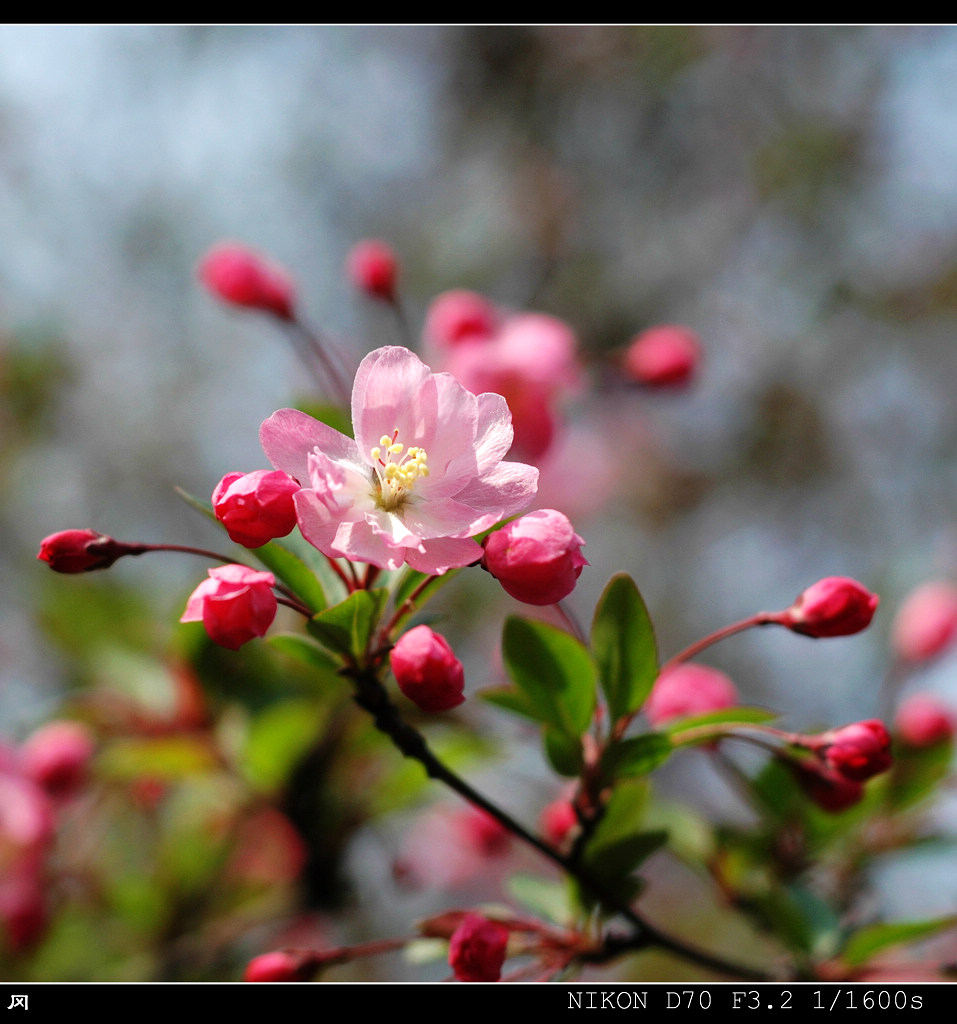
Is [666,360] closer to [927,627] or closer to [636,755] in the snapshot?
[927,627]

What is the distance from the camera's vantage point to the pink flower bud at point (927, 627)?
1.60m

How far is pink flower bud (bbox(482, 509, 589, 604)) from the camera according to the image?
750 mm

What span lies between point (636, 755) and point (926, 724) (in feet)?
2.18

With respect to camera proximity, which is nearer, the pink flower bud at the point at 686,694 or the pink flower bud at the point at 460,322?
the pink flower bud at the point at 686,694

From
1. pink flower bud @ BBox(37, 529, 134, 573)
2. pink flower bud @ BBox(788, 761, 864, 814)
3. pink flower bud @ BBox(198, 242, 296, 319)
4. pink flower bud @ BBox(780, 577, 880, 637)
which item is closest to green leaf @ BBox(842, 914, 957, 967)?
pink flower bud @ BBox(788, 761, 864, 814)

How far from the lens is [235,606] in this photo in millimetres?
742

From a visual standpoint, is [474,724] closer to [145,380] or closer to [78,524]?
[78,524]

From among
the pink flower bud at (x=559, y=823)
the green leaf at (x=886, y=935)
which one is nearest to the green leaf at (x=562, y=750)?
the pink flower bud at (x=559, y=823)

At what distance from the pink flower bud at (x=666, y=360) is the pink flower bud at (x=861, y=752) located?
0.91 meters

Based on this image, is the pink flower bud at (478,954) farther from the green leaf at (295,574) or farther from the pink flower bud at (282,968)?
the green leaf at (295,574)

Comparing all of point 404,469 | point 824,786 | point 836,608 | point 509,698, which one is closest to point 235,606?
point 404,469

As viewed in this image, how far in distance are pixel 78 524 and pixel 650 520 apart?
2.45m

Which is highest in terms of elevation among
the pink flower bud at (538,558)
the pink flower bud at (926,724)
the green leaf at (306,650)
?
the pink flower bud at (538,558)
